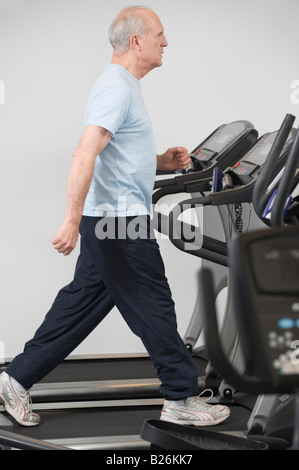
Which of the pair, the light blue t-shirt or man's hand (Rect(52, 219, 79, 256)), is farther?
the light blue t-shirt

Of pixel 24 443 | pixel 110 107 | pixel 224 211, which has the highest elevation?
pixel 110 107

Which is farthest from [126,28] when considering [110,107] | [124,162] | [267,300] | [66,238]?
[267,300]

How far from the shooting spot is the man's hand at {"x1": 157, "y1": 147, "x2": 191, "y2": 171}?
315cm

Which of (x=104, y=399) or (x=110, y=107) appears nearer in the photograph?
(x=110, y=107)

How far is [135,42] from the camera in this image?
8.74 ft

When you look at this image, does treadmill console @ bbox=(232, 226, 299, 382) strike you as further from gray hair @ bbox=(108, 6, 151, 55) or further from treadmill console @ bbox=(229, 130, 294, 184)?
treadmill console @ bbox=(229, 130, 294, 184)

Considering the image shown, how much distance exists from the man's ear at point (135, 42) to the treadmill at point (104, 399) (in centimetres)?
80

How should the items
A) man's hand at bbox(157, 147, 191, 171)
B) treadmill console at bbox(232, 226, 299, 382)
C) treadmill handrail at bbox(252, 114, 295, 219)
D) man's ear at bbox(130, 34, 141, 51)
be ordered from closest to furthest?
treadmill console at bbox(232, 226, 299, 382), treadmill handrail at bbox(252, 114, 295, 219), man's ear at bbox(130, 34, 141, 51), man's hand at bbox(157, 147, 191, 171)

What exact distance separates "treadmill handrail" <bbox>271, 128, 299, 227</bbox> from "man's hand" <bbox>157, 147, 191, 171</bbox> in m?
1.09

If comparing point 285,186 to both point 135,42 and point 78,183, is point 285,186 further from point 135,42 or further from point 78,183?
point 135,42

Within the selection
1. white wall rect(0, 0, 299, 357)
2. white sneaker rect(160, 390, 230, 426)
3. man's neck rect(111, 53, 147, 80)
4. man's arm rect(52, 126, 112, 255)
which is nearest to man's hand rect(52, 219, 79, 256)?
man's arm rect(52, 126, 112, 255)

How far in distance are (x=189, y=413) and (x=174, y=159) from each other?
1149 millimetres


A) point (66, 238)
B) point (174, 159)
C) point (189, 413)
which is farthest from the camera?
point (174, 159)

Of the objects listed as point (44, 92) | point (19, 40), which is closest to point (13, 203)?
point (44, 92)
